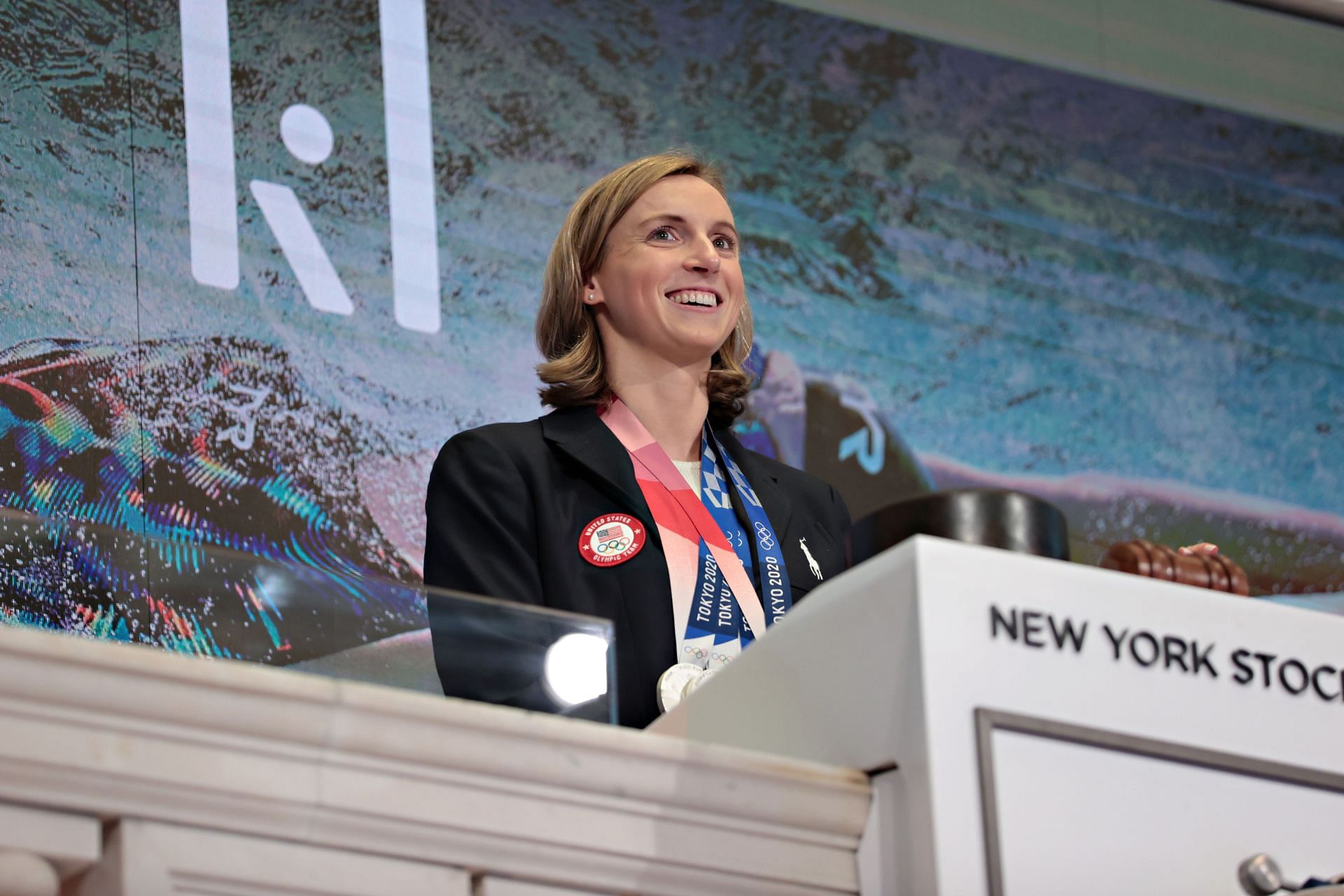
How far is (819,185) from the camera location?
3924 millimetres

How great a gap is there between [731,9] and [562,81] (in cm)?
49

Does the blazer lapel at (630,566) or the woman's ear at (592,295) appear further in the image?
the woman's ear at (592,295)

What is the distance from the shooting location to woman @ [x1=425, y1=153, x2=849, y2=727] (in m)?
1.89

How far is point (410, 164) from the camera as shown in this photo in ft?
11.2

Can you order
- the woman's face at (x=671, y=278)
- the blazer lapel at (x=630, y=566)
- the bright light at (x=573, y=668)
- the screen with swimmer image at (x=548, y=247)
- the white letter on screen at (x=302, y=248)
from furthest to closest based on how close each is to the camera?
1. the white letter on screen at (x=302, y=248)
2. the screen with swimmer image at (x=548, y=247)
3. the woman's face at (x=671, y=278)
4. the blazer lapel at (x=630, y=566)
5. the bright light at (x=573, y=668)

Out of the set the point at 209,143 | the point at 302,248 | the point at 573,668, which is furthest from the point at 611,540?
the point at 209,143

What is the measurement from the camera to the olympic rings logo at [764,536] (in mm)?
2072

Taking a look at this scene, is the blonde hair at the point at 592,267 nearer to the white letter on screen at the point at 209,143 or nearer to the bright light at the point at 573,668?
the white letter on screen at the point at 209,143

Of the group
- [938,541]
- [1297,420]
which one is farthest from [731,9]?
[938,541]

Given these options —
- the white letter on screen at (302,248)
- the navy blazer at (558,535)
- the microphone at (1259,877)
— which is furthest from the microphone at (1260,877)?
the white letter on screen at (302,248)

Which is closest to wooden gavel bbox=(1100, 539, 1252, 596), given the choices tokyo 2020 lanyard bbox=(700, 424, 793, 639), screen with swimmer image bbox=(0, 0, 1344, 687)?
tokyo 2020 lanyard bbox=(700, 424, 793, 639)

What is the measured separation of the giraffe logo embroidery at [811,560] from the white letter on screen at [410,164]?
138cm

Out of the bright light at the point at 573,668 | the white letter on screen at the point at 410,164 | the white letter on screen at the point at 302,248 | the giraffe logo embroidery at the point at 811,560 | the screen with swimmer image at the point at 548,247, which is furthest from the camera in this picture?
the white letter on screen at the point at 410,164

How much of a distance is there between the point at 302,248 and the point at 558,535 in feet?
4.88
